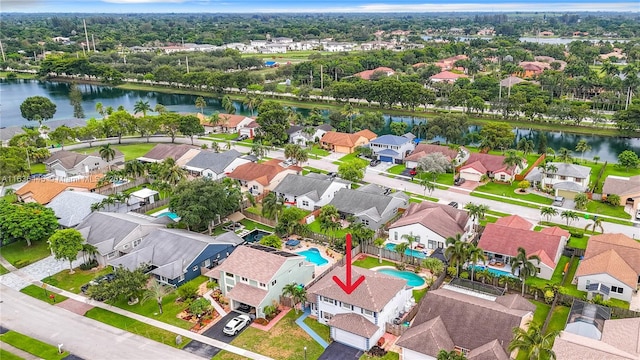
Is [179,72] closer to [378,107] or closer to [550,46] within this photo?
[378,107]

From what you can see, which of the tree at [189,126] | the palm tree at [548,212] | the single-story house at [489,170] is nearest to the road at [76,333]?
the palm tree at [548,212]

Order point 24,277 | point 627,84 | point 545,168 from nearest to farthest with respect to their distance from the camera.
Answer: point 24,277 → point 545,168 → point 627,84

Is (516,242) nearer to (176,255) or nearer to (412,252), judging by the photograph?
→ (412,252)

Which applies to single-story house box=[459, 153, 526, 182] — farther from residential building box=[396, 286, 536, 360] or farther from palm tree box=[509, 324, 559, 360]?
palm tree box=[509, 324, 559, 360]

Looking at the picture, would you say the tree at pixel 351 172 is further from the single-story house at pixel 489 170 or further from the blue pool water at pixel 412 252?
the blue pool water at pixel 412 252

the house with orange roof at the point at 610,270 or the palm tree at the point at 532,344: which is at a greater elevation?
the palm tree at the point at 532,344

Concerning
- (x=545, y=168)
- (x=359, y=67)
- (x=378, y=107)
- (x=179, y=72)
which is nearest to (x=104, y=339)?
(x=545, y=168)

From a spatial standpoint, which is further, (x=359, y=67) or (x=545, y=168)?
(x=359, y=67)
